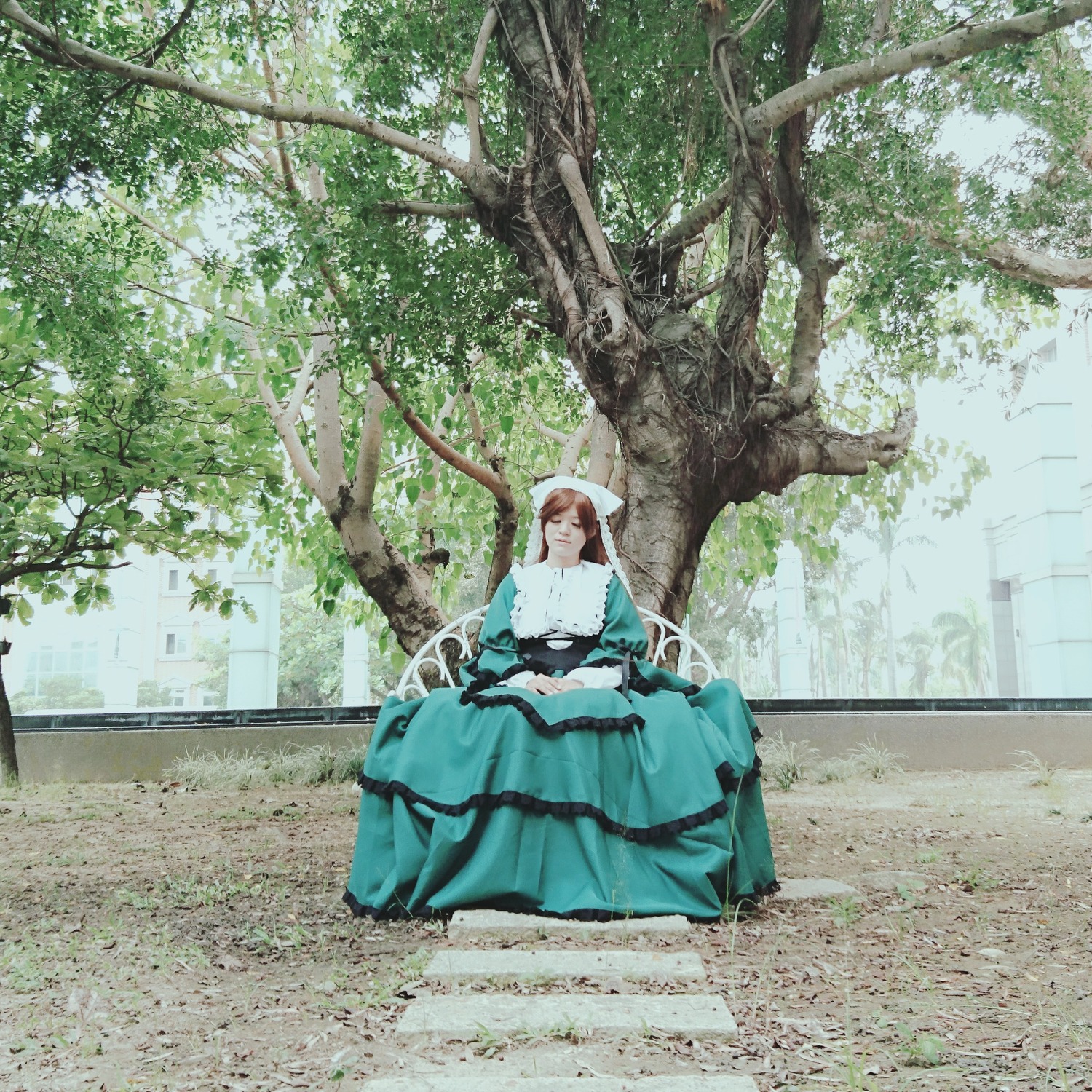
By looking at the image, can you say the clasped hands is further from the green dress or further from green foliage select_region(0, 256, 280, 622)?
green foliage select_region(0, 256, 280, 622)

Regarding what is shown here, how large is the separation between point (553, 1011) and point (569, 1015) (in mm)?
33

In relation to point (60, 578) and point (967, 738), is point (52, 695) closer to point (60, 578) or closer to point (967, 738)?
point (60, 578)

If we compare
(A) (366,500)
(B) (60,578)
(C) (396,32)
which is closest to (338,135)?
(C) (396,32)

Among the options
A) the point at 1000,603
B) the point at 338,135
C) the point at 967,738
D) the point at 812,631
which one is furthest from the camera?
the point at 812,631

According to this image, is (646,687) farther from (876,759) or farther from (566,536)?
(876,759)

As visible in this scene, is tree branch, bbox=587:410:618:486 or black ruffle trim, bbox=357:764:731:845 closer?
black ruffle trim, bbox=357:764:731:845

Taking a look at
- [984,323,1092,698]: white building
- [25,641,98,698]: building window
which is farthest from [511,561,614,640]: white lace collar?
[25,641,98,698]: building window

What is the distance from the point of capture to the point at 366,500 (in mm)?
6047

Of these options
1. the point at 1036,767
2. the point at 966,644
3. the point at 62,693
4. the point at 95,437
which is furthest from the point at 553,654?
the point at 966,644

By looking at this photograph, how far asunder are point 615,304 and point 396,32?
6.00ft

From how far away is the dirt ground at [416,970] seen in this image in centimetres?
172

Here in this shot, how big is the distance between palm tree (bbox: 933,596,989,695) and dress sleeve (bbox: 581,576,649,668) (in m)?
33.7

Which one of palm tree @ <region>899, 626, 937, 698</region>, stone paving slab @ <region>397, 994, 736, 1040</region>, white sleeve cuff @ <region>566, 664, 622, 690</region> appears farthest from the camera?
palm tree @ <region>899, 626, 937, 698</region>

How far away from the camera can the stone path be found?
61.9 inches
